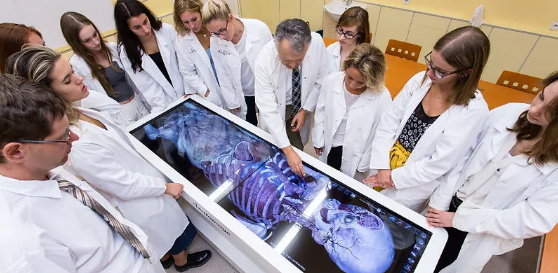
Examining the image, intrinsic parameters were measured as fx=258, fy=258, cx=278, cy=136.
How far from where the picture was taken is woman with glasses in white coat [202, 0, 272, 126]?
5.69 feet

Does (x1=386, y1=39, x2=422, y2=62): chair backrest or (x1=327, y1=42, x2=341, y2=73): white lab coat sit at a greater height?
(x1=327, y1=42, x2=341, y2=73): white lab coat

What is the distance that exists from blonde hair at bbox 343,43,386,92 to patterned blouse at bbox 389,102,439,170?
0.27 m

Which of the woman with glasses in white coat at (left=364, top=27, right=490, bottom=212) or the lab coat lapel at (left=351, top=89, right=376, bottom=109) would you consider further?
the lab coat lapel at (left=351, top=89, right=376, bottom=109)

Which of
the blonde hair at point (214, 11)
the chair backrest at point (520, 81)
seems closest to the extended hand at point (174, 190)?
the blonde hair at point (214, 11)

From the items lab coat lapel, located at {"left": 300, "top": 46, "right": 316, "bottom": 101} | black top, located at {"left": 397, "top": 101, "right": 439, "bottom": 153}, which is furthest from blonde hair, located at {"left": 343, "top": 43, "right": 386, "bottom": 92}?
lab coat lapel, located at {"left": 300, "top": 46, "right": 316, "bottom": 101}

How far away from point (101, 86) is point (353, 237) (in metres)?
1.95

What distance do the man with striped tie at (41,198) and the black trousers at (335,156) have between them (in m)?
1.37

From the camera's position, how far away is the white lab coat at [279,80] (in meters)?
1.65

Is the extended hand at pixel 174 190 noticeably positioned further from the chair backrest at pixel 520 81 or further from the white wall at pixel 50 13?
the chair backrest at pixel 520 81

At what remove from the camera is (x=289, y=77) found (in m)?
1.83

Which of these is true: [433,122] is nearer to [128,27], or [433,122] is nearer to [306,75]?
[306,75]

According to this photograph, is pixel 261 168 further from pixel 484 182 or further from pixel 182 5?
pixel 182 5

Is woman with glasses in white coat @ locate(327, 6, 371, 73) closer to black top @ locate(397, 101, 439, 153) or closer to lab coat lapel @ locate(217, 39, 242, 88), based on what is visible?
black top @ locate(397, 101, 439, 153)

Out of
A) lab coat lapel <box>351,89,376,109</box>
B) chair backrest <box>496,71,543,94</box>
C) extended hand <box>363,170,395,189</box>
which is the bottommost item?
extended hand <box>363,170,395,189</box>
